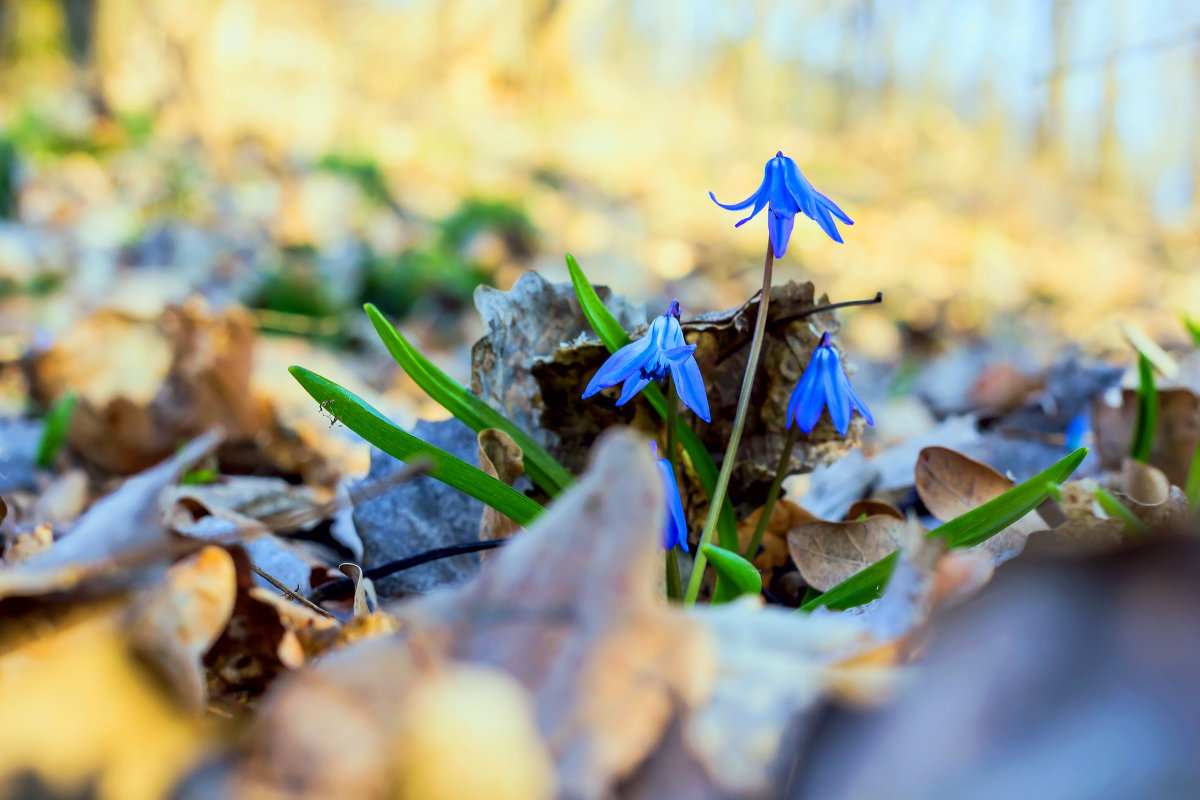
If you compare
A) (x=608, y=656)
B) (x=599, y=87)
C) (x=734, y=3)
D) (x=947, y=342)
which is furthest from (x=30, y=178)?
(x=734, y=3)

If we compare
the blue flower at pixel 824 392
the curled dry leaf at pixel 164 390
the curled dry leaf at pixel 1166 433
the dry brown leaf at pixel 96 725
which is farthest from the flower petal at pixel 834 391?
the curled dry leaf at pixel 164 390

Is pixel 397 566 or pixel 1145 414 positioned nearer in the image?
pixel 397 566

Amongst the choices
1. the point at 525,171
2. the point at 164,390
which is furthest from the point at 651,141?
the point at 164,390

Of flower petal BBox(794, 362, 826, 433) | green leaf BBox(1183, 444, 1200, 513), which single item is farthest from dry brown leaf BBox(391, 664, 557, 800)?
green leaf BBox(1183, 444, 1200, 513)

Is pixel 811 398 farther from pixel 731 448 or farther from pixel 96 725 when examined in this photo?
pixel 96 725

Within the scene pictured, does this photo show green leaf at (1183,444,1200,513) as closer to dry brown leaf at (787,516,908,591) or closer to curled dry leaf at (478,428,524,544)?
dry brown leaf at (787,516,908,591)

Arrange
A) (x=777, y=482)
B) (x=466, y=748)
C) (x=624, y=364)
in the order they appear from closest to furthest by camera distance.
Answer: (x=466, y=748)
(x=624, y=364)
(x=777, y=482)

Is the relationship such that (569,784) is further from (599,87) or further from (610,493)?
(599,87)
